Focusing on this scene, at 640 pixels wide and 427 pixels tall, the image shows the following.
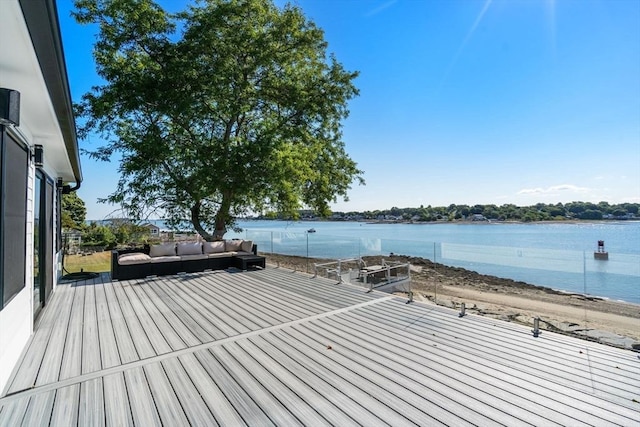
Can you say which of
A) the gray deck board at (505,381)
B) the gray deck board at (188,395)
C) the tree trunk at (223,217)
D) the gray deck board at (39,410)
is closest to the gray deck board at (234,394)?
the gray deck board at (188,395)

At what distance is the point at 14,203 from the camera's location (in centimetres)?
285

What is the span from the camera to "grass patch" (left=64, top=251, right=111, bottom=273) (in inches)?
357

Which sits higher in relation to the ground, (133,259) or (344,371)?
(133,259)

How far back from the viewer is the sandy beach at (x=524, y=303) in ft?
19.3

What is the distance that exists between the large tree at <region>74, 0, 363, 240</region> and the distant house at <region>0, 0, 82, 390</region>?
5.02 m

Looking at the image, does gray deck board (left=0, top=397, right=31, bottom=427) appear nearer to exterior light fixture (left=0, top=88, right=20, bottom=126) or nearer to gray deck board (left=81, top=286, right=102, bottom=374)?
gray deck board (left=81, top=286, right=102, bottom=374)

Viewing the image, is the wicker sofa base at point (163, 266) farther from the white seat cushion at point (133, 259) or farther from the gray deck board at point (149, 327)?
the gray deck board at point (149, 327)

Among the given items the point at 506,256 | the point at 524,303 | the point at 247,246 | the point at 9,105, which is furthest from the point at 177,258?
the point at 524,303

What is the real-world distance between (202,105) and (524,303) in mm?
12225

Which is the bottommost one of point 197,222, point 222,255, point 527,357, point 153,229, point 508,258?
point 527,357

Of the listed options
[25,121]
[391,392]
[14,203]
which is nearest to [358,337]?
[391,392]

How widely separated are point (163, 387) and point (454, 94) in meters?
12.5

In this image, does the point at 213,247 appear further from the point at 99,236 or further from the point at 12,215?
the point at 99,236

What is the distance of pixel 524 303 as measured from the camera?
1034 centimetres
